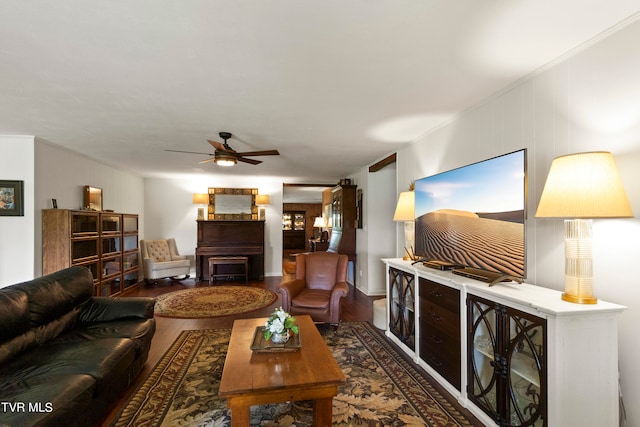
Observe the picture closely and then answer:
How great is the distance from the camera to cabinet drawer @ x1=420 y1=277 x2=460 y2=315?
2260 mm

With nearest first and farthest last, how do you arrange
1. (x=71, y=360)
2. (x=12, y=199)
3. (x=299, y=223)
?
(x=71, y=360) < (x=12, y=199) < (x=299, y=223)

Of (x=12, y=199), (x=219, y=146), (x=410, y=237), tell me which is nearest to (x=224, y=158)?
(x=219, y=146)

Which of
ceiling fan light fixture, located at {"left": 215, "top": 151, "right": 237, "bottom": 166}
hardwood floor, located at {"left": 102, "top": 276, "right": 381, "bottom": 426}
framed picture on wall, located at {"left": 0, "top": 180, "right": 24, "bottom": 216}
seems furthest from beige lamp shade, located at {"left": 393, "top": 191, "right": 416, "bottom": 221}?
framed picture on wall, located at {"left": 0, "top": 180, "right": 24, "bottom": 216}

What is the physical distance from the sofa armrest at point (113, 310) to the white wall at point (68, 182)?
1908mm

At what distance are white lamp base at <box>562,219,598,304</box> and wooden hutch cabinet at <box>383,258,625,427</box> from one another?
2.2 inches

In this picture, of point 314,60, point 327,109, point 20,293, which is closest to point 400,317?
point 327,109

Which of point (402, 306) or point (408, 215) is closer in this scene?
point (402, 306)

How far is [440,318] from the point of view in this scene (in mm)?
2447

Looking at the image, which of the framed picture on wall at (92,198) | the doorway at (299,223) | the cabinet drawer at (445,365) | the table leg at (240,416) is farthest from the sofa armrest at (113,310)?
the doorway at (299,223)

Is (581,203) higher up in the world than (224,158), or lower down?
lower down

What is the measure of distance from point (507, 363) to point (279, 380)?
4.52 feet

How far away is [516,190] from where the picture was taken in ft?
6.51

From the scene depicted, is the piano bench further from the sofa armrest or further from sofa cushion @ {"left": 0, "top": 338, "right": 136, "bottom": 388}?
sofa cushion @ {"left": 0, "top": 338, "right": 136, "bottom": 388}

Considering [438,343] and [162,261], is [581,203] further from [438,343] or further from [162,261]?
[162,261]
